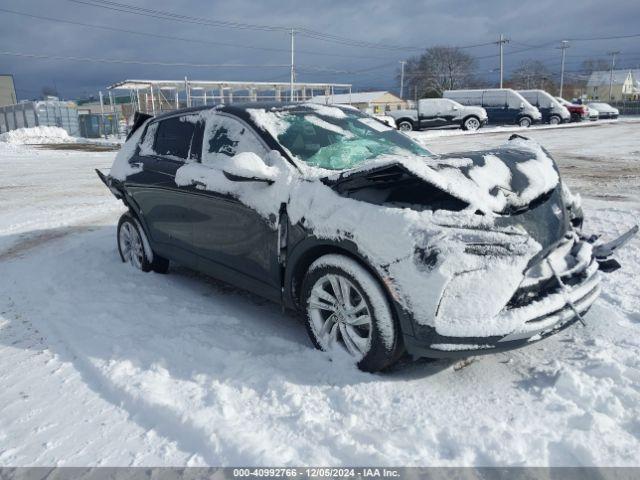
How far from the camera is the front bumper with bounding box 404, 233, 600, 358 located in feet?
9.14

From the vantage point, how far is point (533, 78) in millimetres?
86625

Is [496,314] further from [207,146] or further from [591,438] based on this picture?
[207,146]

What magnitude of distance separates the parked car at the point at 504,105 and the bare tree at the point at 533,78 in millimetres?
59605

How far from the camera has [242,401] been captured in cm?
299

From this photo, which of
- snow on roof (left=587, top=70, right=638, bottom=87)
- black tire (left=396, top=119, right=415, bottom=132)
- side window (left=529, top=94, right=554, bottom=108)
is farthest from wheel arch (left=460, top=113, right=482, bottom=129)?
snow on roof (left=587, top=70, right=638, bottom=87)

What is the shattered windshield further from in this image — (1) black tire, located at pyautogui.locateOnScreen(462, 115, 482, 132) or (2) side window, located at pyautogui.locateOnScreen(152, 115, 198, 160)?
(1) black tire, located at pyautogui.locateOnScreen(462, 115, 482, 132)

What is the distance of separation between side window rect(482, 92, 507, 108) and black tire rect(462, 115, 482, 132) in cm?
353

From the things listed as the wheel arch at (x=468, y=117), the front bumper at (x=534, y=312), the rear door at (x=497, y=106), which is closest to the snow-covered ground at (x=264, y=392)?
the front bumper at (x=534, y=312)

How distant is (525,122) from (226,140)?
2993 centimetres

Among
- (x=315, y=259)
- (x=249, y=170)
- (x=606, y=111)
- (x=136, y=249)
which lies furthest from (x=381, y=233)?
(x=606, y=111)

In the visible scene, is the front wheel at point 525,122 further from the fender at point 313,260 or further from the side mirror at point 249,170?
the fender at point 313,260

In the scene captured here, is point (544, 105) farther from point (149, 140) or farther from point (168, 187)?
point (168, 187)

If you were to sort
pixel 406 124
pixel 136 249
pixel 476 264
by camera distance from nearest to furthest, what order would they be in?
pixel 476 264
pixel 136 249
pixel 406 124

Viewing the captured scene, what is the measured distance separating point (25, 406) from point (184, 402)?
3.06 feet
